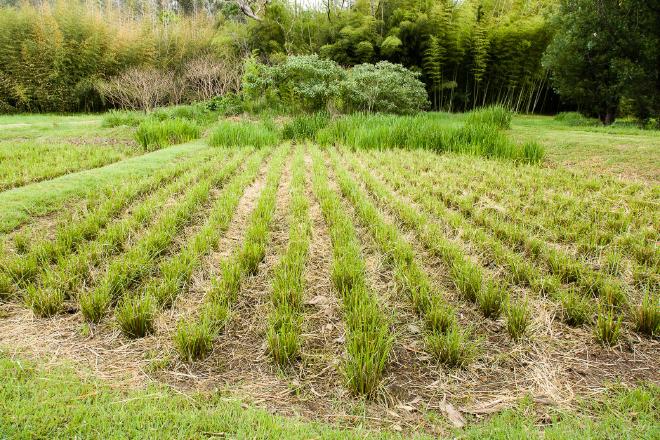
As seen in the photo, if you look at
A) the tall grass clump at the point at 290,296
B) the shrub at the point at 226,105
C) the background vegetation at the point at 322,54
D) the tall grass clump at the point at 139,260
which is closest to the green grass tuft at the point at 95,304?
the tall grass clump at the point at 139,260

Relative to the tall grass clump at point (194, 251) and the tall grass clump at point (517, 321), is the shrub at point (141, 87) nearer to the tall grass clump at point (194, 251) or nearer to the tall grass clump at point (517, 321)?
the tall grass clump at point (194, 251)

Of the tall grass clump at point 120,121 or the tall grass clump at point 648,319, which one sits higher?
the tall grass clump at point 120,121

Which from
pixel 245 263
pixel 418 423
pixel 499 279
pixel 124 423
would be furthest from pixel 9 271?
pixel 499 279

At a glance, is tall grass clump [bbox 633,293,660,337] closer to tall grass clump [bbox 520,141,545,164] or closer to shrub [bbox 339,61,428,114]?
tall grass clump [bbox 520,141,545,164]

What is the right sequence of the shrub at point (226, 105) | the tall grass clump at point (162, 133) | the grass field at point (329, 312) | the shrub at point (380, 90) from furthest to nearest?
the shrub at point (226, 105)
the shrub at point (380, 90)
the tall grass clump at point (162, 133)
the grass field at point (329, 312)

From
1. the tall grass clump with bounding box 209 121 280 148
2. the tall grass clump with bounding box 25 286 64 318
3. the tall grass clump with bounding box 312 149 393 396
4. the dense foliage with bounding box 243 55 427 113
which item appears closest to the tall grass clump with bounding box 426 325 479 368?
the tall grass clump with bounding box 312 149 393 396

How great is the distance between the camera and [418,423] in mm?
1128

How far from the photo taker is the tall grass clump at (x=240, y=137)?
652 cm

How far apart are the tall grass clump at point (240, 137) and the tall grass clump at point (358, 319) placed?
14.8 ft

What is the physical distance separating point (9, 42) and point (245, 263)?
15.8 m

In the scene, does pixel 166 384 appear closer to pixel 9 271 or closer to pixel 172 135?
pixel 9 271

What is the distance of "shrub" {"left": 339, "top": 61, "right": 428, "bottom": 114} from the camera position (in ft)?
31.2

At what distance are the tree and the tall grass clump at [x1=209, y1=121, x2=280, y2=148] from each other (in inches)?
313

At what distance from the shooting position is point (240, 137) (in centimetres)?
662
